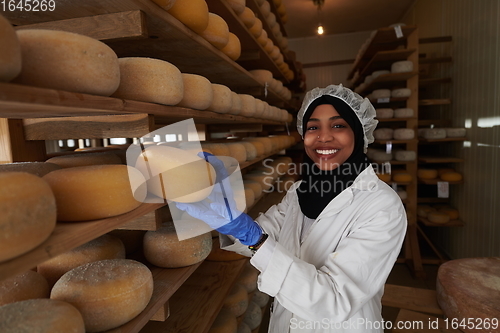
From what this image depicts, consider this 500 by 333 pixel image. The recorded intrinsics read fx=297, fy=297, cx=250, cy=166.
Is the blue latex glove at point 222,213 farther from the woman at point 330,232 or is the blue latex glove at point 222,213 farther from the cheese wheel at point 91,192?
the cheese wheel at point 91,192

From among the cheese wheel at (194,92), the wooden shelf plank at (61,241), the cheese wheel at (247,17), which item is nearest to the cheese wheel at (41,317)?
the wooden shelf plank at (61,241)

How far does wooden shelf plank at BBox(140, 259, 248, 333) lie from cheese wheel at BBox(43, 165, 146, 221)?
2.53 feet

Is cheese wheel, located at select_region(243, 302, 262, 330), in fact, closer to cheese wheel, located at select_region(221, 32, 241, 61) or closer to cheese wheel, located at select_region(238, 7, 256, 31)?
cheese wheel, located at select_region(221, 32, 241, 61)

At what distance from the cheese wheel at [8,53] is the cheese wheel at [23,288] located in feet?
1.92

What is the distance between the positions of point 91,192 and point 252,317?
184 cm

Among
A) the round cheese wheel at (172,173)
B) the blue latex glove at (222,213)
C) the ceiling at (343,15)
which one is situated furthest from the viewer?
the ceiling at (343,15)

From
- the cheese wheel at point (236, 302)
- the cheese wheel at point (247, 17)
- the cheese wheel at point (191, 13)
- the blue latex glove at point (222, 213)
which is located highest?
the cheese wheel at point (247, 17)

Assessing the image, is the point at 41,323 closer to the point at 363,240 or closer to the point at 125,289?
the point at 125,289

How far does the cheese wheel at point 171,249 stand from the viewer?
116 centimetres

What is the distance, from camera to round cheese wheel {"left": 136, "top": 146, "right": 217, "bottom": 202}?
3.07ft

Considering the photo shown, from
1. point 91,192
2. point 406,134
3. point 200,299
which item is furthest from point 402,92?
point 91,192

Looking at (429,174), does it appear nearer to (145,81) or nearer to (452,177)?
(452,177)

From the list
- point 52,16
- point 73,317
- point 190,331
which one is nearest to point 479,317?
point 190,331

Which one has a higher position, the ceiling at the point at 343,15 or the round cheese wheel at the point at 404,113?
the ceiling at the point at 343,15
